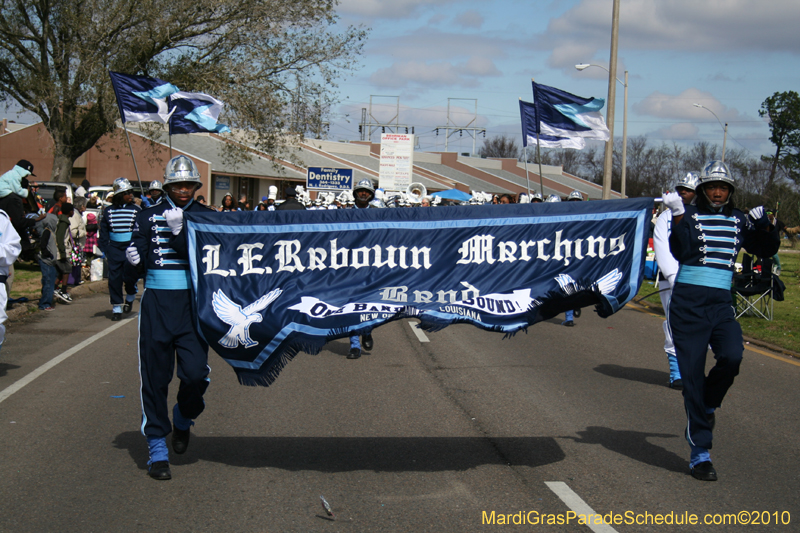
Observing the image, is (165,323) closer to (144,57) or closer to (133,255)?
(133,255)

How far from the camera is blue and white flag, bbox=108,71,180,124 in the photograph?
38.2 ft

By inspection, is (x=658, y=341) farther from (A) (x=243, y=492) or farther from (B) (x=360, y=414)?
(A) (x=243, y=492)

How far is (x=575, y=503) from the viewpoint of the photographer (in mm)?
4699

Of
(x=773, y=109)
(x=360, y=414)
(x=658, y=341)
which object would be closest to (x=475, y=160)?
(x=773, y=109)

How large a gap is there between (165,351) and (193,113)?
25.7ft

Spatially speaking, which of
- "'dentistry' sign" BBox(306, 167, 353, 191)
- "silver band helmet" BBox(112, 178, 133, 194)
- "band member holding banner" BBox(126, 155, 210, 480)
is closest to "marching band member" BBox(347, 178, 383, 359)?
"silver band helmet" BBox(112, 178, 133, 194)

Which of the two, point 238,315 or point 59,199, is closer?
point 238,315

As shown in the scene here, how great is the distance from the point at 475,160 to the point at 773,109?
2850 cm

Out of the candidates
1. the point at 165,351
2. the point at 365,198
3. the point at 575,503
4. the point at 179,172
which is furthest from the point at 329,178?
the point at 575,503

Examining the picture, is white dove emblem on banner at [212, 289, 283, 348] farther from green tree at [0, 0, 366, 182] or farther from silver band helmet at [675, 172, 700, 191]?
green tree at [0, 0, 366, 182]

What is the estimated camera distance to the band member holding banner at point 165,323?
5215 millimetres

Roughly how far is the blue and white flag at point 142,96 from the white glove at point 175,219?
6995 mm

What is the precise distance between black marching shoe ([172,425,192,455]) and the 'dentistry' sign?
104 feet

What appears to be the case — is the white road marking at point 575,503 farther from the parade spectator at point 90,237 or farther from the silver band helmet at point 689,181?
the parade spectator at point 90,237
